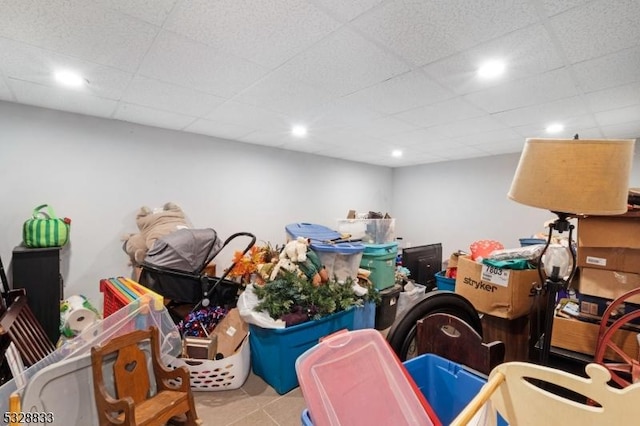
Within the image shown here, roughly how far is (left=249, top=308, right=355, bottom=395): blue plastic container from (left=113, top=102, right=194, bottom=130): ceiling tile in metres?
2.26

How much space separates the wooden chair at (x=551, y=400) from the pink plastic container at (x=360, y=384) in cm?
27


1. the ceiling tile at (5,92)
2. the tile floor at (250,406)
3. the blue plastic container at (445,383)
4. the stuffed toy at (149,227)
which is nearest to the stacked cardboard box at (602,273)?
the blue plastic container at (445,383)

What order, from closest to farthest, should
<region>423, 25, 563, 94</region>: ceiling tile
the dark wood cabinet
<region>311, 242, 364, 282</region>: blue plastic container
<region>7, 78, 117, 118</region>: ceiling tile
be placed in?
<region>423, 25, 563, 94</region>: ceiling tile, <region>7, 78, 117, 118</region>: ceiling tile, the dark wood cabinet, <region>311, 242, 364, 282</region>: blue plastic container

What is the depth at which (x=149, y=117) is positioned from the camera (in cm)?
303

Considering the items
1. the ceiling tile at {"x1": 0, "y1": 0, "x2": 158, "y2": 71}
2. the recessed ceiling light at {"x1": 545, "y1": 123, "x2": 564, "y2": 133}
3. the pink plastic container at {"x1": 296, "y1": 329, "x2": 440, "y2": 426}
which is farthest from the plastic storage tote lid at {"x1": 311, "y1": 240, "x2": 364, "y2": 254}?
the recessed ceiling light at {"x1": 545, "y1": 123, "x2": 564, "y2": 133}

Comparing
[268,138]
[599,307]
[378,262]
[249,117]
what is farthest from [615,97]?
[268,138]

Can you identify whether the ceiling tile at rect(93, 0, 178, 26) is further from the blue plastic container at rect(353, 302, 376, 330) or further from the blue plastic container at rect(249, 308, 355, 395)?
the blue plastic container at rect(353, 302, 376, 330)

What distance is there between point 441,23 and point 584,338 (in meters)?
1.70

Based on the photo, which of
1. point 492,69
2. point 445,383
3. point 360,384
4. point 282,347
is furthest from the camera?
point 282,347

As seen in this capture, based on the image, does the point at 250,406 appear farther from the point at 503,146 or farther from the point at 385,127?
the point at 503,146

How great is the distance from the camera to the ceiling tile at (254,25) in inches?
52.2

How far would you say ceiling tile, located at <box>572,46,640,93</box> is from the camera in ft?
5.41

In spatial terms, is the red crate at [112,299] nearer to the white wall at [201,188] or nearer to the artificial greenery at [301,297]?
the white wall at [201,188]

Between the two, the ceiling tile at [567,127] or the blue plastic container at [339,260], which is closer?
the blue plastic container at [339,260]
